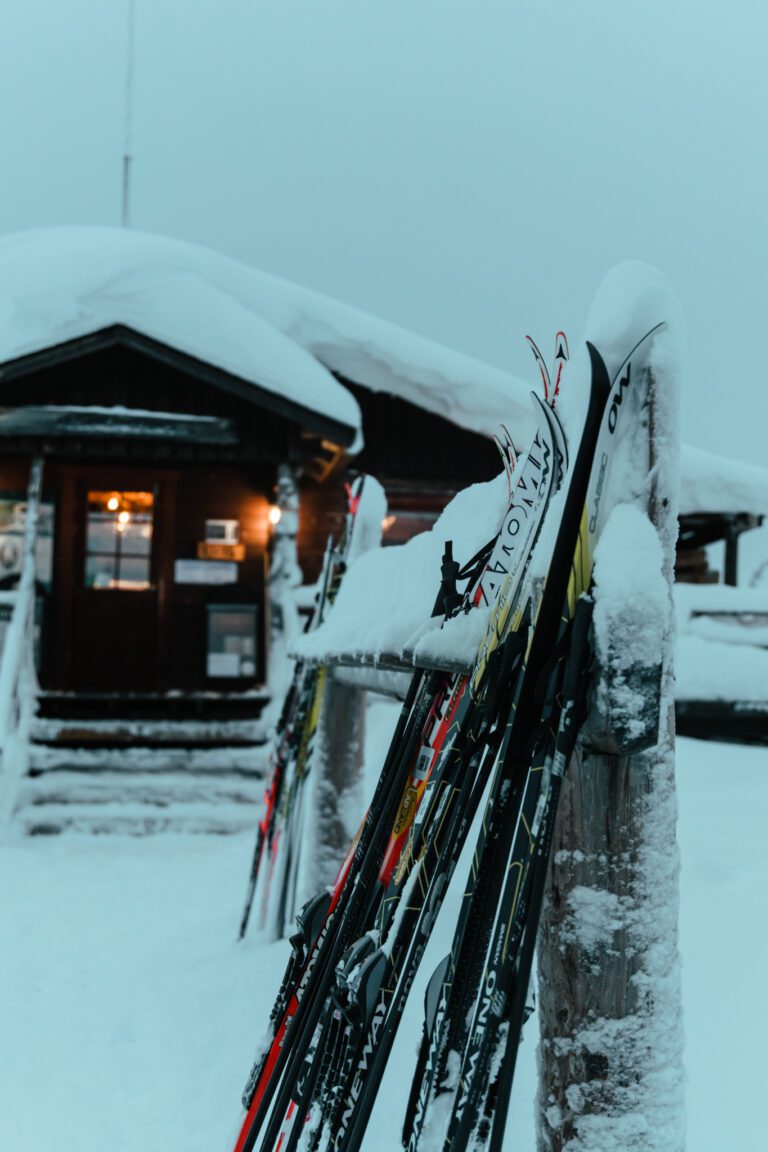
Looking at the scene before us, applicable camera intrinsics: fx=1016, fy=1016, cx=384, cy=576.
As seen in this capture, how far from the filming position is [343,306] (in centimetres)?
1334

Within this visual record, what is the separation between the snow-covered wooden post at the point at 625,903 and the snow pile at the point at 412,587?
48cm

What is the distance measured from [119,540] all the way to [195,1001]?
26.5 feet

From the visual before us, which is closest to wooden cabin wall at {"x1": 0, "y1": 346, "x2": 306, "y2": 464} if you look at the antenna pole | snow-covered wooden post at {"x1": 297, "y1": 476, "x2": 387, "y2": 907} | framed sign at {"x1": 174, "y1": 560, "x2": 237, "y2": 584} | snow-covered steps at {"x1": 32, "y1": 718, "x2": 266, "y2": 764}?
framed sign at {"x1": 174, "y1": 560, "x2": 237, "y2": 584}

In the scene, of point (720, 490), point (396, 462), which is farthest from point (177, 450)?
point (720, 490)

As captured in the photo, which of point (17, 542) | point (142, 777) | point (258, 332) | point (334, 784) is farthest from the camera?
point (17, 542)

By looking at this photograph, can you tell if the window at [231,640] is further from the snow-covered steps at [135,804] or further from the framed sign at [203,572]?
the snow-covered steps at [135,804]

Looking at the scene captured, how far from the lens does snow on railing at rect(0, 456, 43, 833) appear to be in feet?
26.5

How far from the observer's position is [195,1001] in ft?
14.8

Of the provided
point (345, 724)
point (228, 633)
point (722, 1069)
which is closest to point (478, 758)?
point (722, 1069)

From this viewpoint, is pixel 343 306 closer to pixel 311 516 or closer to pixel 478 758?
pixel 311 516

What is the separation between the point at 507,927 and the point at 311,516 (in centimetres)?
1083

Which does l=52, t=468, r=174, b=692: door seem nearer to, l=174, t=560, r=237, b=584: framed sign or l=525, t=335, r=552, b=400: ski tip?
l=174, t=560, r=237, b=584: framed sign

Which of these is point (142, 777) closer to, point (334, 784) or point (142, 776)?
point (142, 776)

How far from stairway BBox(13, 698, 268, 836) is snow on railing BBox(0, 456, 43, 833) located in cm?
17
